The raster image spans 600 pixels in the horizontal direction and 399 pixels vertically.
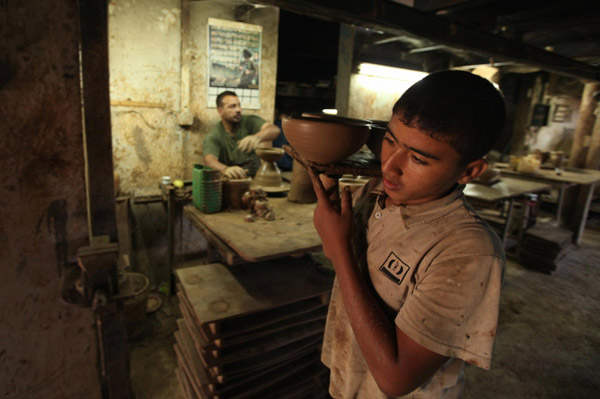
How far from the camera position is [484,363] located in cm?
85

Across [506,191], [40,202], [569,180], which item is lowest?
[506,191]

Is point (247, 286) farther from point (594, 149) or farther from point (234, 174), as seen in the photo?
point (594, 149)

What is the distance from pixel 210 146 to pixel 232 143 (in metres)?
0.32

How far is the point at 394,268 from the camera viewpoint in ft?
3.37

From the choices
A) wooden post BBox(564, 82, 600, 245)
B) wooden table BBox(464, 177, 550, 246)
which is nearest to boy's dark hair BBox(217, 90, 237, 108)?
wooden table BBox(464, 177, 550, 246)

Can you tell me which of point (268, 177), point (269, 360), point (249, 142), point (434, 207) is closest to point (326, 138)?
point (434, 207)

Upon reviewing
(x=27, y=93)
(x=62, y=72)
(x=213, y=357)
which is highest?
(x=62, y=72)

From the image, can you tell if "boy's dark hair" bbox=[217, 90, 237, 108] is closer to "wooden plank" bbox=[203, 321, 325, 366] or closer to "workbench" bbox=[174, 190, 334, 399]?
"workbench" bbox=[174, 190, 334, 399]

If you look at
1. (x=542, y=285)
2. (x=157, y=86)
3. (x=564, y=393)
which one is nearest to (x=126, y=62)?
(x=157, y=86)

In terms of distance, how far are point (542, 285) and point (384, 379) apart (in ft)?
16.6

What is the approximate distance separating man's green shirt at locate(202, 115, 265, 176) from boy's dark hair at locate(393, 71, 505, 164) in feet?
11.5

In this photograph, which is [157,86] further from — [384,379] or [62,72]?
[384,379]

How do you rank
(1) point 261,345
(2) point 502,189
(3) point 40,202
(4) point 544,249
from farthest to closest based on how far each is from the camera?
(4) point 544,249, (2) point 502,189, (1) point 261,345, (3) point 40,202

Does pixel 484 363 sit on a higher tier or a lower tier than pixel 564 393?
higher
